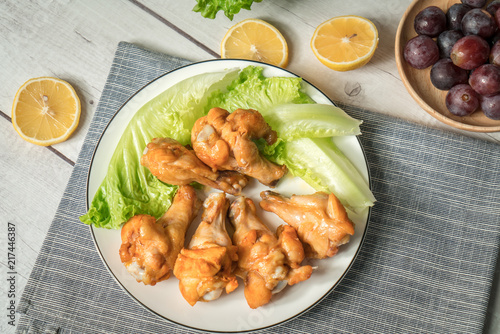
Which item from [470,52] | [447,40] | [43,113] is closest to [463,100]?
[470,52]

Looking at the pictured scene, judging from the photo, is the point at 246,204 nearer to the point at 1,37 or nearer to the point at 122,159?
the point at 122,159

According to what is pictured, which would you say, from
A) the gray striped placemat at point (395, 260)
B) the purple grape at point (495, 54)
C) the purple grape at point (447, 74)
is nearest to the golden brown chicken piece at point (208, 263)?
the gray striped placemat at point (395, 260)

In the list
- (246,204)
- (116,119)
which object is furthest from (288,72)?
(116,119)

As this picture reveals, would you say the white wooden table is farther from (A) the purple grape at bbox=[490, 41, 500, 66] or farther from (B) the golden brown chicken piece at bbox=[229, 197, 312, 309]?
(B) the golden brown chicken piece at bbox=[229, 197, 312, 309]

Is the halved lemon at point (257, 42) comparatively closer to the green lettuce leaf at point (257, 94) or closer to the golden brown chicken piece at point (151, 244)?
the green lettuce leaf at point (257, 94)

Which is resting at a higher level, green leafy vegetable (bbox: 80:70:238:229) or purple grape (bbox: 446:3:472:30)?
purple grape (bbox: 446:3:472:30)

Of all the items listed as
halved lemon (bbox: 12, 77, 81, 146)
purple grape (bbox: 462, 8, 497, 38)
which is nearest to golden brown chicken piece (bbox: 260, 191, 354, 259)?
purple grape (bbox: 462, 8, 497, 38)
